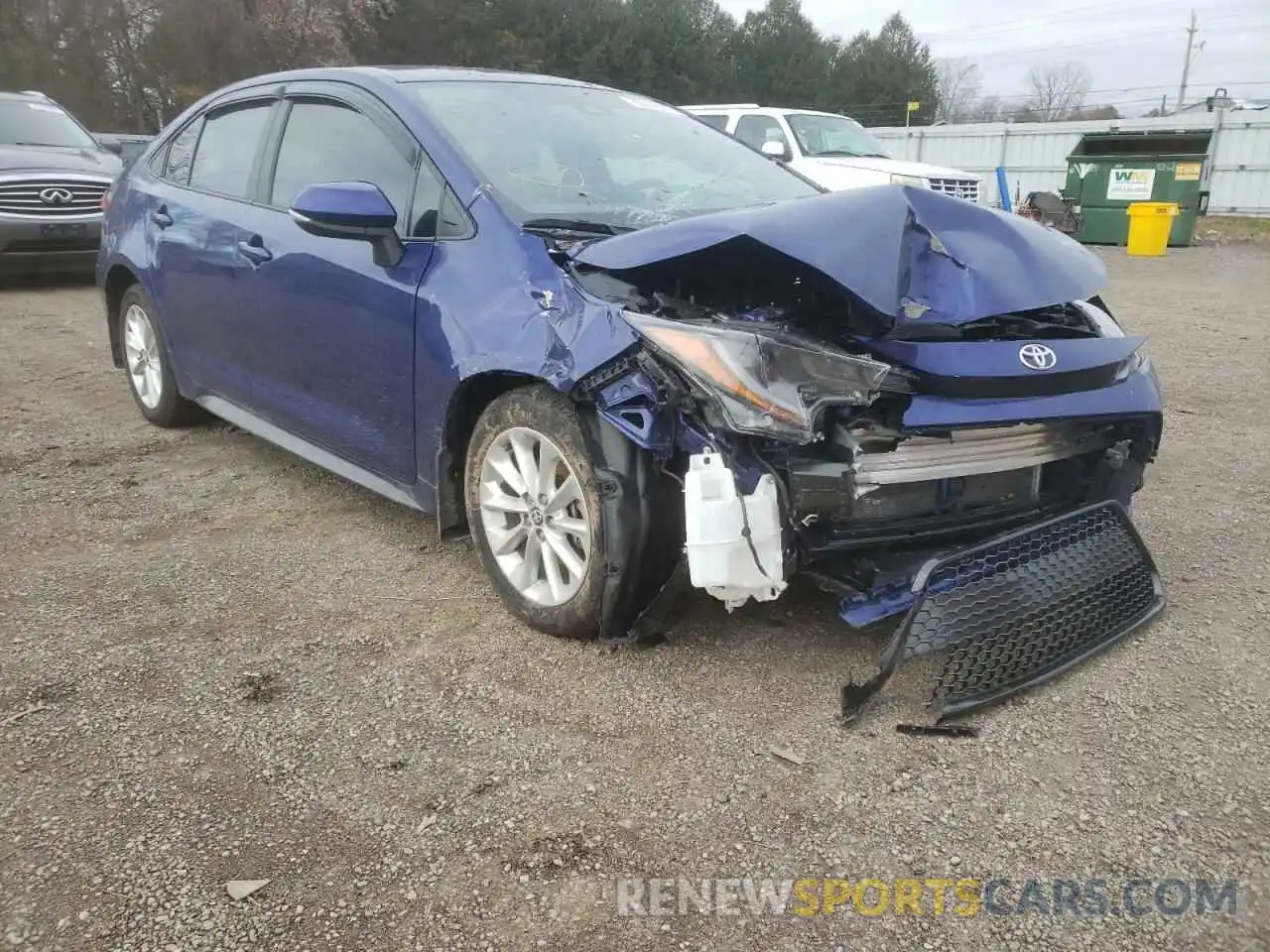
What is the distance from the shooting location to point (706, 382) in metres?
2.36

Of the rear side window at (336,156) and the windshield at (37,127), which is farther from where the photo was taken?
the windshield at (37,127)

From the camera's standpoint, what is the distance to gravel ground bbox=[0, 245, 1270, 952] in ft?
6.22

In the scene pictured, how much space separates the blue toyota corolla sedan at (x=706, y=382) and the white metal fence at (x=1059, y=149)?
17923 millimetres

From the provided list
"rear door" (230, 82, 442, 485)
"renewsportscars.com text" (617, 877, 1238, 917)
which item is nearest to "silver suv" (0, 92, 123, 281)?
"rear door" (230, 82, 442, 485)

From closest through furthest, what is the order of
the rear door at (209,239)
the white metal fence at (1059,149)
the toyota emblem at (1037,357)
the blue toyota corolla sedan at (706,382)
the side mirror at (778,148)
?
the blue toyota corolla sedan at (706,382), the toyota emblem at (1037,357), the rear door at (209,239), the side mirror at (778,148), the white metal fence at (1059,149)

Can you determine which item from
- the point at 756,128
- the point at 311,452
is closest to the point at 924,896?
the point at 311,452

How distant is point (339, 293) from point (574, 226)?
916 mm

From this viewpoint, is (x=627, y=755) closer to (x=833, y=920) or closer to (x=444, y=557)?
(x=833, y=920)

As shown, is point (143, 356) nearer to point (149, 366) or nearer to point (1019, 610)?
point (149, 366)

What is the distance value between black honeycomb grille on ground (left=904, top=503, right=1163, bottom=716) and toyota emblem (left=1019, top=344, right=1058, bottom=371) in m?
0.44

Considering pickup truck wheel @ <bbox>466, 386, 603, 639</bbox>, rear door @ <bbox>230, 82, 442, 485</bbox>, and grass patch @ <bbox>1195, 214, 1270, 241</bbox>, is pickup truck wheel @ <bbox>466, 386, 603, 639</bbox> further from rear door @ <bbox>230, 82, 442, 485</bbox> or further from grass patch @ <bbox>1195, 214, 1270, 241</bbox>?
grass patch @ <bbox>1195, 214, 1270, 241</bbox>

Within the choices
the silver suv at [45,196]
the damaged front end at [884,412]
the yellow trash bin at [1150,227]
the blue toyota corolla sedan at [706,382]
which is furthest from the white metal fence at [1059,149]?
the damaged front end at [884,412]

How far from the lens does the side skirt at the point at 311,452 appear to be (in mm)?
3395

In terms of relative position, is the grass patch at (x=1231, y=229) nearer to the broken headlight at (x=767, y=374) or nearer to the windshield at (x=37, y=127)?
the windshield at (x=37, y=127)
